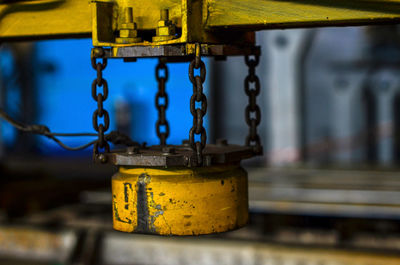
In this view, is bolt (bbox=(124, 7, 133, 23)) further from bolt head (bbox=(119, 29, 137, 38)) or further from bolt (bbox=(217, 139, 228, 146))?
bolt (bbox=(217, 139, 228, 146))

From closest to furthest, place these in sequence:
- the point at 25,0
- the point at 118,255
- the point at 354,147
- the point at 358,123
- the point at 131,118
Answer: the point at 25,0 → the point at 118,255 → the point at 131,118 → the point at 354,147 → the point at 358,123

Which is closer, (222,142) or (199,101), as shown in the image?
(199,101)

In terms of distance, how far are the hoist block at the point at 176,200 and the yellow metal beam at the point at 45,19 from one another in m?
0.46

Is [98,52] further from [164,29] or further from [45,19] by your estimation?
[45,19]

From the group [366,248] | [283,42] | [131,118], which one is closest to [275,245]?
[366,248]

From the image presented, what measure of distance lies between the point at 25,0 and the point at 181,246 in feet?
9.81

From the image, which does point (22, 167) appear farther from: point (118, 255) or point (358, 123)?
point (358, 123)

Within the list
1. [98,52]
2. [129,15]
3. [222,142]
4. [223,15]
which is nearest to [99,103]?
[98,52]

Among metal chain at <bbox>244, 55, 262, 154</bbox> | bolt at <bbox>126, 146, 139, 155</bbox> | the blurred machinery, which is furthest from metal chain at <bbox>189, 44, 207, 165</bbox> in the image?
metal chain at <bbox>244, 55, 262, 154</bbox>

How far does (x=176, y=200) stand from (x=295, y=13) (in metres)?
0.58

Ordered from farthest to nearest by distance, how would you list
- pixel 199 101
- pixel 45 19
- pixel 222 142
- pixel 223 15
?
pixel 222 142 < pixel 45 19 < pixel 223 15 < pixel 199 101

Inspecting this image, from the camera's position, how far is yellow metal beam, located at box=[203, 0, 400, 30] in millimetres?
1416

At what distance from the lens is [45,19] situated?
5.56 feet

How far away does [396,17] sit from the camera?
140 centimetres
